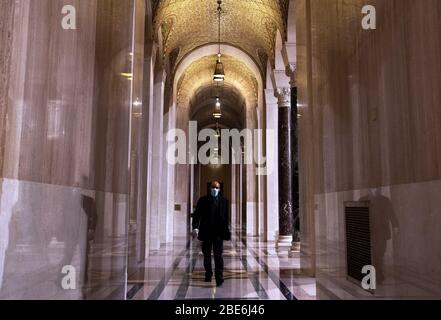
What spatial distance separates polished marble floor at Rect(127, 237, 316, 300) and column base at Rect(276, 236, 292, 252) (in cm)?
100

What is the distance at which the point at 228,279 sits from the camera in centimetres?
677

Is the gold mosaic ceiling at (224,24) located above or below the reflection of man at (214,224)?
above

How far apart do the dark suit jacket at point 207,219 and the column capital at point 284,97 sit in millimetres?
6563

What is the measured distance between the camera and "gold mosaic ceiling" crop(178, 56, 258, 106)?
57.2 ft

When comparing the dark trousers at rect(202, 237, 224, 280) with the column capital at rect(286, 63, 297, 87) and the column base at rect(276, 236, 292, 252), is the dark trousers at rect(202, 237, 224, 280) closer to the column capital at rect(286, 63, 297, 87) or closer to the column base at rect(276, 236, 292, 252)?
the column capital at rect(286, 63, 297, 87)

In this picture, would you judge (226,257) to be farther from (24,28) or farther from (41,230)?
(24,28)

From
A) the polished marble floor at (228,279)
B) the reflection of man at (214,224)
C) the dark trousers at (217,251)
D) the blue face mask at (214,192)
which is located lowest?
the polished marble floor at (228,279)

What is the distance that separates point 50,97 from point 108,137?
151 centimetres

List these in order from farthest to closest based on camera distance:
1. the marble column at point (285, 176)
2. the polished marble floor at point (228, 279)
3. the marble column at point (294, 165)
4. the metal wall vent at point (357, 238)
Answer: the marble column at point (285, 176)
the marble column at point (294, 165)
the polished marble floor at point (228, 279)
the metal wall vent at point (357, 238)

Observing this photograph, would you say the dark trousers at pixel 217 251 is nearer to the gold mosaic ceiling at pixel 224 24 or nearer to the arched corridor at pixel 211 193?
the arched corridor at pixel 211 193

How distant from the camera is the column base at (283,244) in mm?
11203

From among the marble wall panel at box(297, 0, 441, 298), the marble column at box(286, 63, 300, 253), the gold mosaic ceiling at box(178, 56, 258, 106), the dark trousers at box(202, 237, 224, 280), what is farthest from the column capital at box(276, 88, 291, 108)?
the dark trousers at box(202, 237, 224, 280)

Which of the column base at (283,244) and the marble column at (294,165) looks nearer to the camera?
the marble column at (294,165)

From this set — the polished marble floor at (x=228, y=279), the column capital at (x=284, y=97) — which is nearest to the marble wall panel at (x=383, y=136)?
the polished marble floor at (x=228, y=279)
